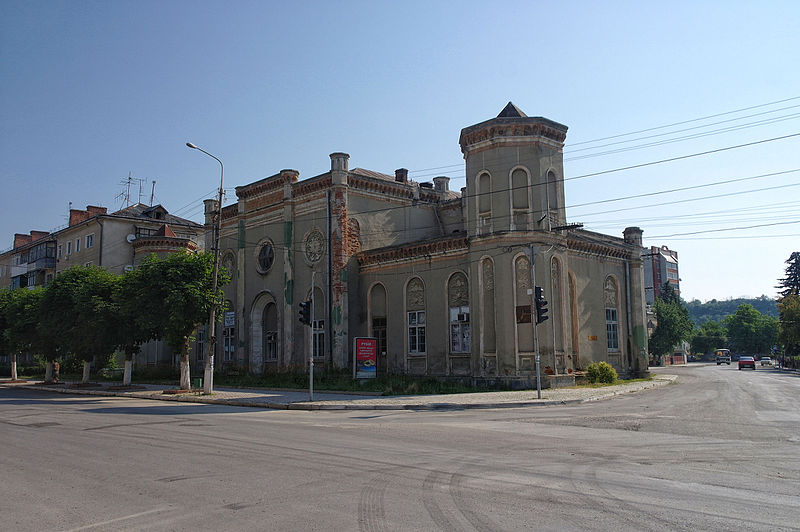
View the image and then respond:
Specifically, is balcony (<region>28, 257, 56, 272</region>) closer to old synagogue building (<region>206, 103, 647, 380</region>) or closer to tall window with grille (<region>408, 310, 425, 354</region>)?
old synagogue building (<region>206, 103, 647, 380</region>)

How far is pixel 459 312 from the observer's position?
2948 cm

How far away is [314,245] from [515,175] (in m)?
12.7

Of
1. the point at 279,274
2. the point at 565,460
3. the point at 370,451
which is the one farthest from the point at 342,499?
the point at 279,274

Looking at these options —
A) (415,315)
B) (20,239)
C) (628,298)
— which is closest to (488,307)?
(415,315)

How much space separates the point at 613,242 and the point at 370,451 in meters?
28.1

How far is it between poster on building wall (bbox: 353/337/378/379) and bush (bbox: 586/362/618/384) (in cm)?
1076

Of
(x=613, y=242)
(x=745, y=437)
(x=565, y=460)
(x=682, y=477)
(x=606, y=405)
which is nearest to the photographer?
(x=682, y=477)

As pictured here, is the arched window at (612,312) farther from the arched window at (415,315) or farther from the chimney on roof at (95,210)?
the chimney on roof at (95,210)

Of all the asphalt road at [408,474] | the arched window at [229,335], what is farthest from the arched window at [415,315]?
the asphalt road at [408,474]

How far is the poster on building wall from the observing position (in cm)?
2750

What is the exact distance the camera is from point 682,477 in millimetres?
8422

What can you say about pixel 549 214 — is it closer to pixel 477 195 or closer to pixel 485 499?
pixel 477 195

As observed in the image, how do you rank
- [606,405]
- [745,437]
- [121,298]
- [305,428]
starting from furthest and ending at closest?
[121,298]
[606,405]
[305,428]
[745,437]

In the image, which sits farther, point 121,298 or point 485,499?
point 121,298
